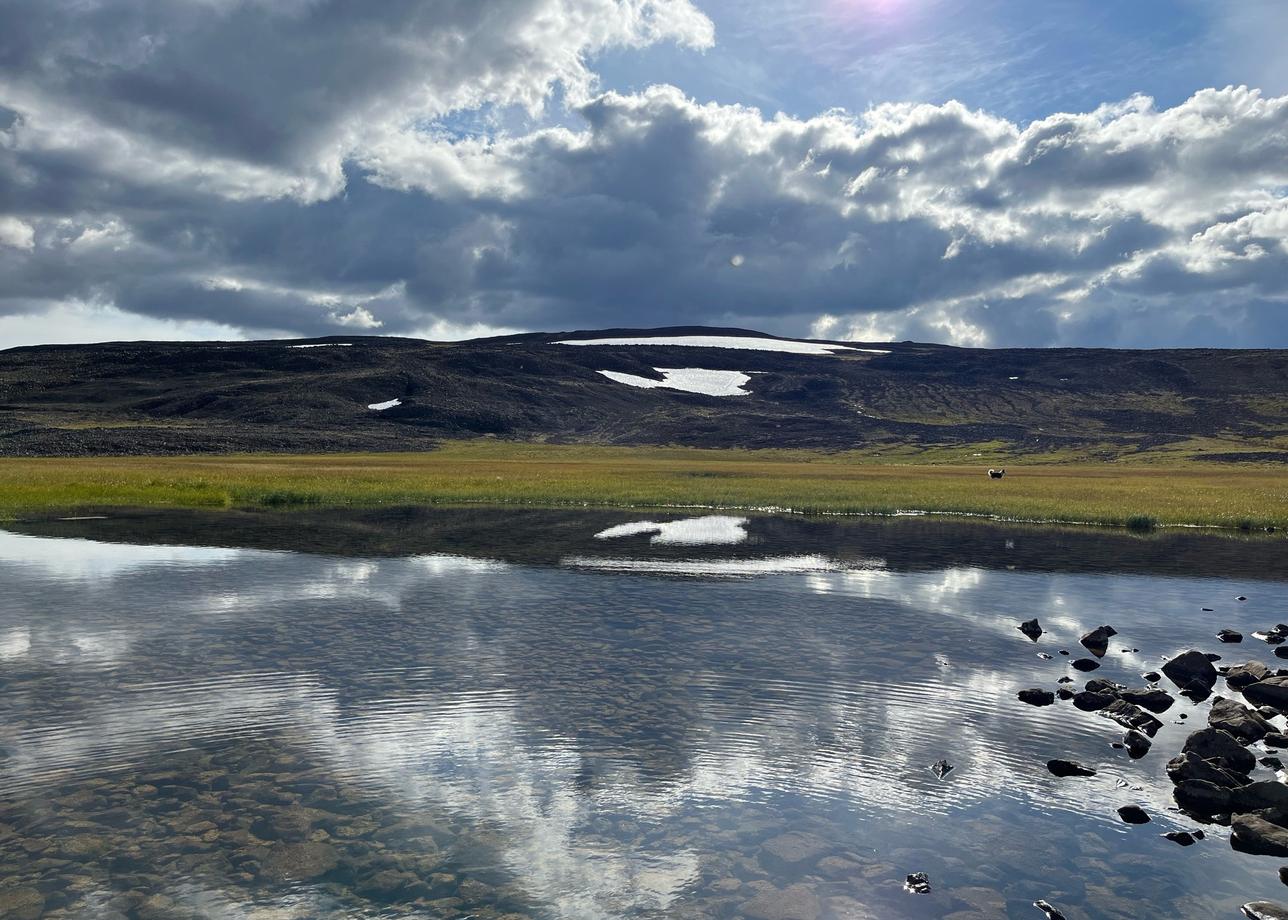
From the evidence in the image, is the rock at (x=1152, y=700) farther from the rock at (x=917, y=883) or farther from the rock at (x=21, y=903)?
the rock at (x=21, y=903)

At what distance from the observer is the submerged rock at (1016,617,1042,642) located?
30.5 m

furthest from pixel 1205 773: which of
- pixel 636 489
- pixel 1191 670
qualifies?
pixel 636 489

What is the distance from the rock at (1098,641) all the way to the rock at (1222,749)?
9.40 metres

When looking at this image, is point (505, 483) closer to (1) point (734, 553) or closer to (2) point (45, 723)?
(1) point (734, 553)

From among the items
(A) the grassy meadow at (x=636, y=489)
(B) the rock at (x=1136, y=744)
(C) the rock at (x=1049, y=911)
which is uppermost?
(A) the grassy meadow at (x=636, y=489)

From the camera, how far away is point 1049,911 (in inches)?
523

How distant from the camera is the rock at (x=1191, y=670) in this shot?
2462 centimetres

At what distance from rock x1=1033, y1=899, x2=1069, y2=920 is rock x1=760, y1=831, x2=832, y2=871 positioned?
Answer: 3077mm

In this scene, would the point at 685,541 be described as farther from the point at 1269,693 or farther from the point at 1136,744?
the point at 1136,744

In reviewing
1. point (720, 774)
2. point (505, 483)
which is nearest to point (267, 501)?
point (505, 483)

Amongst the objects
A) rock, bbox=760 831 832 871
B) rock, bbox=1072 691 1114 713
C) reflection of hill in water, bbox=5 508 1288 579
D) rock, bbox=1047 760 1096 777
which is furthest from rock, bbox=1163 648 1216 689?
reflection of hill in water, bbox=5 508 1288 579

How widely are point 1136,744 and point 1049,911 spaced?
27.5 ft

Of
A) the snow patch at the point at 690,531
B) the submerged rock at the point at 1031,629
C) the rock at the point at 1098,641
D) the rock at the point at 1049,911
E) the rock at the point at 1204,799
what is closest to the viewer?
the rock at the point at 1049,911

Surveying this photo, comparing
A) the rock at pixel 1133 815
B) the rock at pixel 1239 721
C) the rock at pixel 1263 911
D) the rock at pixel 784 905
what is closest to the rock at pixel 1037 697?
the rock at pixel 1239 721
